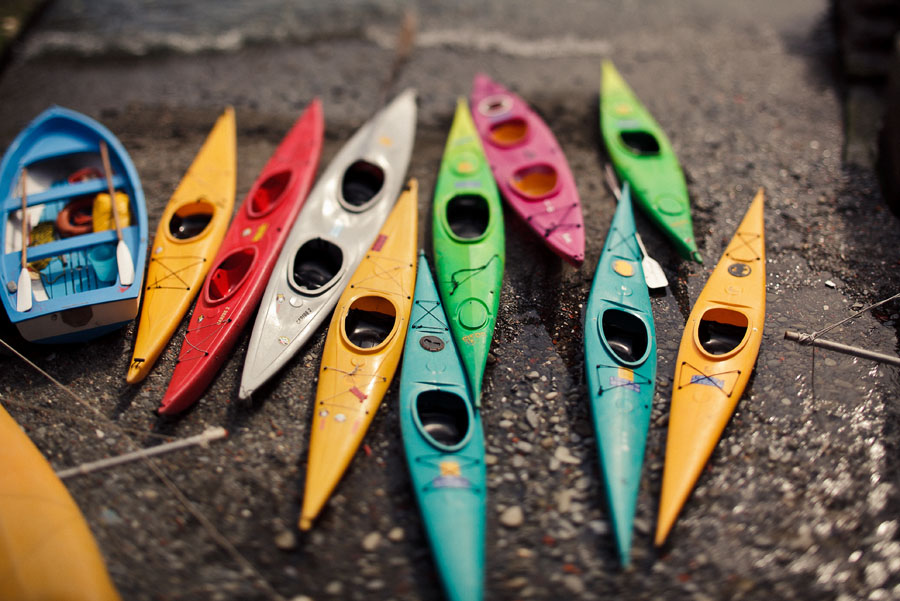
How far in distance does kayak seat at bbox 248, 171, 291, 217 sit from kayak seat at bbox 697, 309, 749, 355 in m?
3.48

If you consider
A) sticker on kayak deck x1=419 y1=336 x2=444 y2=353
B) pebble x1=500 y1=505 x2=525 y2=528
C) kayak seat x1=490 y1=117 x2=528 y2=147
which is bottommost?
pebble x1=500 y1=505 x2=525 y2=528

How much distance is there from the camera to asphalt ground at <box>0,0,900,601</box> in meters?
3.69

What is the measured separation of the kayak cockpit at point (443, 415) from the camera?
4.22 meters

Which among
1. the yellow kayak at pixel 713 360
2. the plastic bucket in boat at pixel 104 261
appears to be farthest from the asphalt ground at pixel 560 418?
the plastic bucket in boat at pixel 104 261

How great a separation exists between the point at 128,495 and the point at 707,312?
12.7 ft

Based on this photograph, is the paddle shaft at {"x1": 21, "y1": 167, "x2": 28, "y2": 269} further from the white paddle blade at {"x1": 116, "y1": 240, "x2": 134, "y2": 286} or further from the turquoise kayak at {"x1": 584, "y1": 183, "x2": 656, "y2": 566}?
the turquoise kayak at {"x1": 584, "y1": 183, "x2": 656, "y2": 566}

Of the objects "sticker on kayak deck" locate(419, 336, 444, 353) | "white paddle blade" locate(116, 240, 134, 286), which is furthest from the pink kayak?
"white paddle blade" locate(116, 240, 134, 286)

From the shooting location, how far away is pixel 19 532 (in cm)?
362

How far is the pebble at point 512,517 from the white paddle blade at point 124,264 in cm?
303

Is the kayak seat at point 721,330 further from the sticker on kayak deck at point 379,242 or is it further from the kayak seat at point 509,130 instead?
the kayak seat at point 509,130

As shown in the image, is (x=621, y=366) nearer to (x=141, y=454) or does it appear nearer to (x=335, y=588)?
(x=335, y=588)

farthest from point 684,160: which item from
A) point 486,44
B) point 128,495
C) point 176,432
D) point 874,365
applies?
point 128,495

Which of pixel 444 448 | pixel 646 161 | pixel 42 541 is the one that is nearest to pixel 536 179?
pixel 646 161

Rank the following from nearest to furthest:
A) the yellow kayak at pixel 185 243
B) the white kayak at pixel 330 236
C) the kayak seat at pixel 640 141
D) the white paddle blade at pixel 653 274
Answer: the white kayak at pixel 330 236
the yellow kayak at pixel 185 243
the white paddle blade at pixel 653 274
the kayak seat at pixel 640 141
